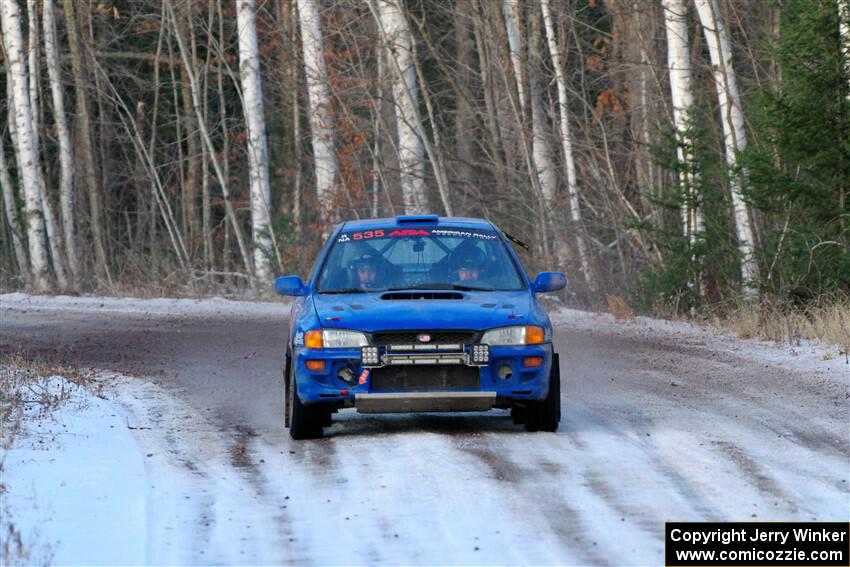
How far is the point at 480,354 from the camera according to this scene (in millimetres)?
11016

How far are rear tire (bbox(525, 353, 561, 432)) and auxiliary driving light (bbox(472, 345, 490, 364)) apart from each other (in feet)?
1.86

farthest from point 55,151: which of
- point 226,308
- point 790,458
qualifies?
point 790,458

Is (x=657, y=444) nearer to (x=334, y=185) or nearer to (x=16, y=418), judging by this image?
(x=16, y=418)

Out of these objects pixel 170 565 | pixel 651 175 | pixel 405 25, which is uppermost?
pixel 405 25

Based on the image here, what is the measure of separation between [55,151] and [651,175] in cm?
2469

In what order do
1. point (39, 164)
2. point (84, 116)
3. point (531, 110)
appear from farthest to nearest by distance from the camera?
1. point (84, 116)
2. point (39, 164)
3. point (531, 110)

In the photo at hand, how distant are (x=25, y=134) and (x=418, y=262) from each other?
2367cm

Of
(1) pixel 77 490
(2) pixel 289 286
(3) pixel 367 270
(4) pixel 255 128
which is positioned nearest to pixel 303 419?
(2) pixel 289 286

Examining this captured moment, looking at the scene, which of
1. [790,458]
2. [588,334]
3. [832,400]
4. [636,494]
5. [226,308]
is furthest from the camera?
[226,308]

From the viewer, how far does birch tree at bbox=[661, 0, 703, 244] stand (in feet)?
70.7

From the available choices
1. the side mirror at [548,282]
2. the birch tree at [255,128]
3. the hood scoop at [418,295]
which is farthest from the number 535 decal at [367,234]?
the birch tree at [255,128]

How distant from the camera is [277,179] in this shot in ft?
162

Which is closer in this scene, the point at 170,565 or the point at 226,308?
the point at 170,565

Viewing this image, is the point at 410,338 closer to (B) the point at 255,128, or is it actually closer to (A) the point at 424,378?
(A) the point at 424,378
